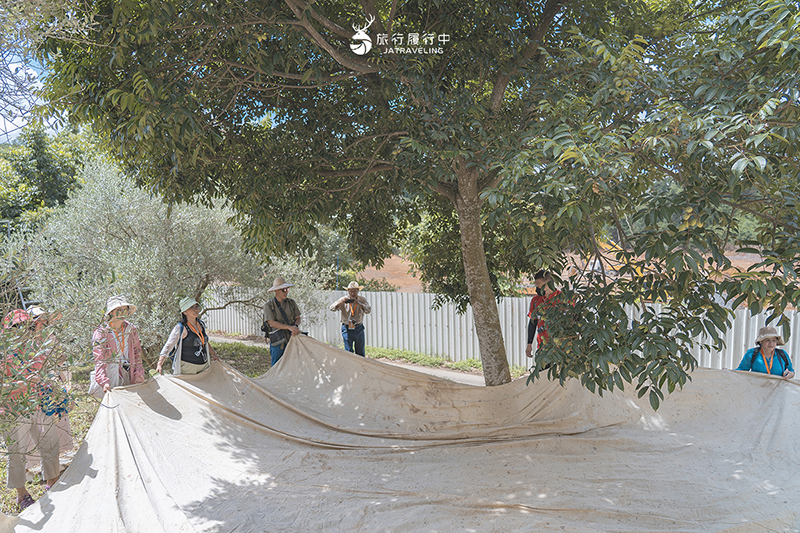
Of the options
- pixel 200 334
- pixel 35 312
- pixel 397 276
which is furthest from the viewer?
pixel 397 276

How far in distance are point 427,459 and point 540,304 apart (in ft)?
6.05

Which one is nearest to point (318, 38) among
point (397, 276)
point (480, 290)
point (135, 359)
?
point (480, 290)

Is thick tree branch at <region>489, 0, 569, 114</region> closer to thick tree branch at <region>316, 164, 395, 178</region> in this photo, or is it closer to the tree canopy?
the tree canopy

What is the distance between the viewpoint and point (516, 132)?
4715 mm

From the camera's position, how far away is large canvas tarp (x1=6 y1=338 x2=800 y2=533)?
11.8 ft

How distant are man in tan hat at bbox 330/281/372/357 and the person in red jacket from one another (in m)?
3.16

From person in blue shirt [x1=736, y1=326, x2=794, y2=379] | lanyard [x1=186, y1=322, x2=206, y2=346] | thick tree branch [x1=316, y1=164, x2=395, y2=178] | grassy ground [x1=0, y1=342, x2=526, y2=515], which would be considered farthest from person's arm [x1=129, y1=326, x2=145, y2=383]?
person in blue shirt [x1=736, y1=326, x2=794, y2=379]

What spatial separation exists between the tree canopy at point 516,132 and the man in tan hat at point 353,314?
1158mm

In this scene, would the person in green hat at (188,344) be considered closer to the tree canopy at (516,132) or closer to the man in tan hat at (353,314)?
the tree canopy at (516,132)

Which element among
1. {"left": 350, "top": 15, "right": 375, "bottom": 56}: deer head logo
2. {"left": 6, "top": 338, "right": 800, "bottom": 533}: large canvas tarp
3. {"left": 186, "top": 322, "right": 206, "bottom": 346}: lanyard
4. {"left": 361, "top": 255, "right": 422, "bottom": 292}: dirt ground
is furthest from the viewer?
{"left": 361, "top": 255, "right": 422, "bottom": 292}: dirt ground

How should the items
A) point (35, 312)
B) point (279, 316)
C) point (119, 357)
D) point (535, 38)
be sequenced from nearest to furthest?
point (35, 312) < point (119, 357) < point (535, 38) < point (279, 316)

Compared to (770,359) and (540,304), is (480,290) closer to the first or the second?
(540,304)

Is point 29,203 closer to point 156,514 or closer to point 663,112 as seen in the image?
point 156,514

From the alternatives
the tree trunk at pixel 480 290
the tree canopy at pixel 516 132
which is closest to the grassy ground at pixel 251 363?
the tree canopy at pixel 516 132
